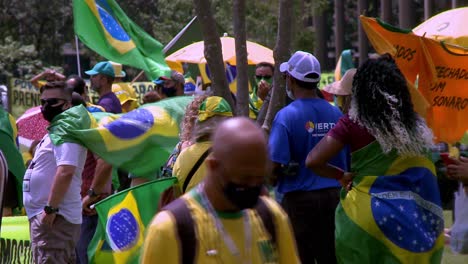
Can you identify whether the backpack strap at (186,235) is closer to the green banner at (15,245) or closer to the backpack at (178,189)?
the backpack at (178,189)

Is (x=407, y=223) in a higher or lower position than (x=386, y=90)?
lower

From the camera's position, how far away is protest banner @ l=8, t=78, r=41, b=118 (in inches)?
726

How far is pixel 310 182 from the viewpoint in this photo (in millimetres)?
7484

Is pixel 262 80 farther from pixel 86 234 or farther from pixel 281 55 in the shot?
pixel 86 234

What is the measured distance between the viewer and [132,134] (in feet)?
25.0

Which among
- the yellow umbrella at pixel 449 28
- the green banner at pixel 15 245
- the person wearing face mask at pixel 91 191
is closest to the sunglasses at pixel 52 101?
the person wearing face mask at pixel 91 191

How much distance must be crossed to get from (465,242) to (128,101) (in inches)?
312

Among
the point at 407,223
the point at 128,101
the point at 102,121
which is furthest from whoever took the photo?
the point at 128,101

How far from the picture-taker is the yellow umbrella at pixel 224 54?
1468 cm

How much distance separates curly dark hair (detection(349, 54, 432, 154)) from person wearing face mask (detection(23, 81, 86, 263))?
2.39 m

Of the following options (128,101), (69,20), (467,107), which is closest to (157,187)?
(467,107)

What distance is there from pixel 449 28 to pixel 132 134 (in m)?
4.41

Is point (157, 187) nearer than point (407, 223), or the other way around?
point (407, 223)

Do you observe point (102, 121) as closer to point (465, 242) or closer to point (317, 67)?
point (317, 67)
